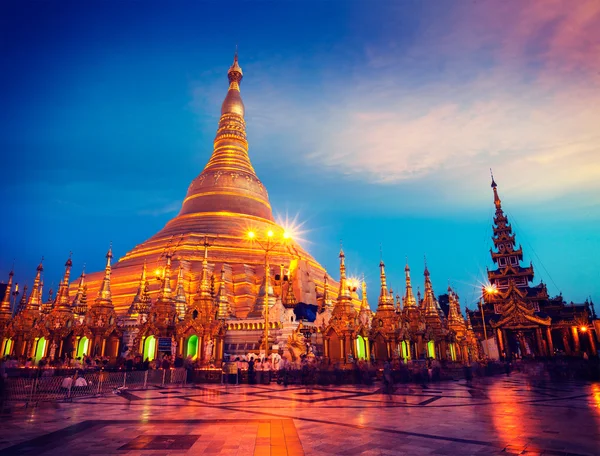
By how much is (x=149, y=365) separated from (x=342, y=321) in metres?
11.5

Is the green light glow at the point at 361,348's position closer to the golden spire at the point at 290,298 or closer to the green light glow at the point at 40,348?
the golden spire at the point at 290,298

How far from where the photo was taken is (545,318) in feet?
153

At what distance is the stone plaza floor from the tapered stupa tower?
85.2 feet

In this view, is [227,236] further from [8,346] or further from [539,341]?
[539,341]

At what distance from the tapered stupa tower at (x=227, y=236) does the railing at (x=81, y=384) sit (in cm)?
1750

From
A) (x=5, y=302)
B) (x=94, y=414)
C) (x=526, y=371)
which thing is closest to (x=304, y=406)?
(x=94, y=414)

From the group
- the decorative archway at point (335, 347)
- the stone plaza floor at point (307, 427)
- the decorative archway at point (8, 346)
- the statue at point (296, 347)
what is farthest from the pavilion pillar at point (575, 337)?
the decorative archway at point (8, 346)

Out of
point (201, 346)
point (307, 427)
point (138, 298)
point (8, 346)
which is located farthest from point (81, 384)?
point (138, 298)

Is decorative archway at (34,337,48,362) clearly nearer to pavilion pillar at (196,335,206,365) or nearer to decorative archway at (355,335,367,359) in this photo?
pavilion pillar at (196,335,206,365)

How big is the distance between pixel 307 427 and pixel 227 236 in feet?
131

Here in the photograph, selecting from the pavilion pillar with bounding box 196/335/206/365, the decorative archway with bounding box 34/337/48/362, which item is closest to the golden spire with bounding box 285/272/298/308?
the pavilion pillar with bounding box 196/335/206/365

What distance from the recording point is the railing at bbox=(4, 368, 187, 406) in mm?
13844

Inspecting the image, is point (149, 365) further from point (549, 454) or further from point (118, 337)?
point (549, 454)

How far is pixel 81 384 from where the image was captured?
1558cm
